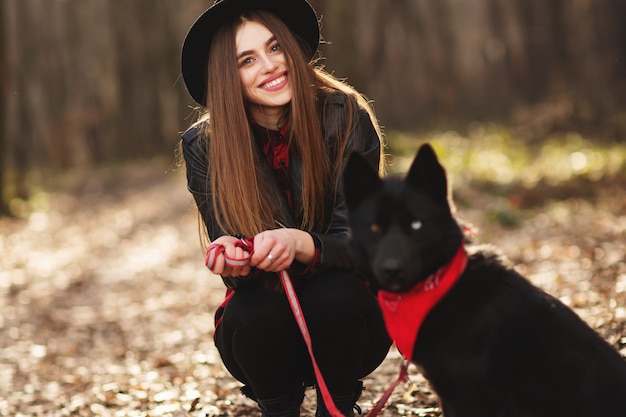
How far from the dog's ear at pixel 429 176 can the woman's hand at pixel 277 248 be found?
30.1 inches

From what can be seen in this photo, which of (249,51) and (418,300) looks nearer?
(418,300)

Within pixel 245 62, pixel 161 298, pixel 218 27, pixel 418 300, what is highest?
pixel 161 298

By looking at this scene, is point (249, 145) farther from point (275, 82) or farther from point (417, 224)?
point (417, 224)

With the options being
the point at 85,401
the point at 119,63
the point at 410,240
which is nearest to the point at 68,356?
the point at 85,401

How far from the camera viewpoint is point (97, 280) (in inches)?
385

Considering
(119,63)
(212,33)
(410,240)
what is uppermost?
(119,63)

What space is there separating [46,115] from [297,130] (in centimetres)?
3127

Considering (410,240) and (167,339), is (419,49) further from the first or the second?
(410,240)

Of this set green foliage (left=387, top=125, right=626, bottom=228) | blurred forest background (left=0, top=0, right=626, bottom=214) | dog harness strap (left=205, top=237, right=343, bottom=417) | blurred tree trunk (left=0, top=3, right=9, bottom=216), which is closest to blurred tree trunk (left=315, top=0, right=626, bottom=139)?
blurred forest background (left=0, top=0, right=626, bottom=214)

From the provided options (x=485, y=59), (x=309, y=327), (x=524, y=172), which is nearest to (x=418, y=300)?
(x=309, y=327)

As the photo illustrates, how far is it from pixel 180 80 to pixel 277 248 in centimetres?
2327

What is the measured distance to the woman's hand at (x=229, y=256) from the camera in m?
3.31

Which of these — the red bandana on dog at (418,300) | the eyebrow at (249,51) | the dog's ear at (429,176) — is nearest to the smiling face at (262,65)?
the eyebrow at (249,51)

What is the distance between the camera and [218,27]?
370 centimetres
